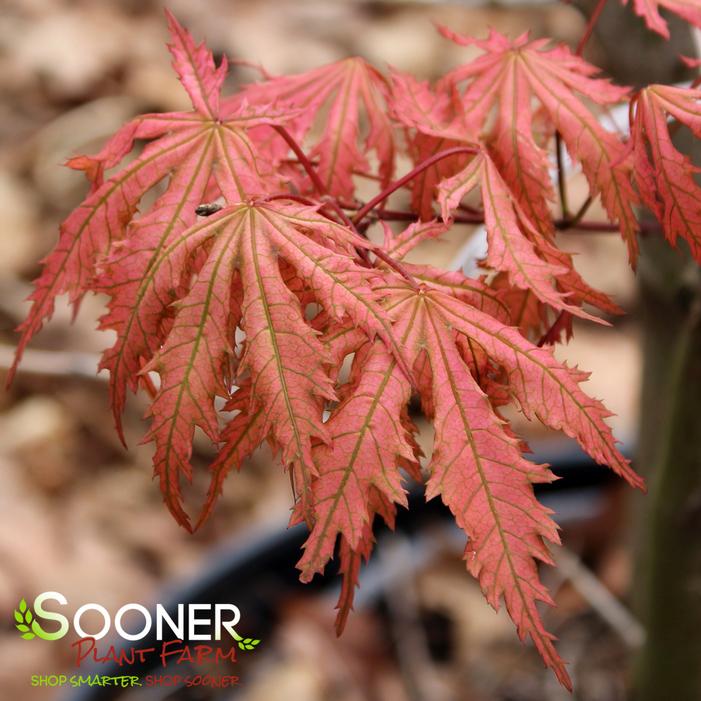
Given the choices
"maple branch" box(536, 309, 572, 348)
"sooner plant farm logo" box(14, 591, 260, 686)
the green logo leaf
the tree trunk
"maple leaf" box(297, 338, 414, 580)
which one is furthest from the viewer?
"sooner plant farm logo" box(14, 591, 260, 686)

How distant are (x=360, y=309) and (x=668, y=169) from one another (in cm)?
20

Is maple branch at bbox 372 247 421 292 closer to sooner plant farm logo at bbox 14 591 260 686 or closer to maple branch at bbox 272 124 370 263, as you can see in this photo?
maple branch at bbox 272 124 370 263

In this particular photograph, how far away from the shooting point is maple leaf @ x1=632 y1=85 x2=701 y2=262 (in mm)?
468

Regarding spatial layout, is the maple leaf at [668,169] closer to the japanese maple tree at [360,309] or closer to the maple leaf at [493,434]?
the japanese maple tree at [360,309]

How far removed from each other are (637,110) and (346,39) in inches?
79.1

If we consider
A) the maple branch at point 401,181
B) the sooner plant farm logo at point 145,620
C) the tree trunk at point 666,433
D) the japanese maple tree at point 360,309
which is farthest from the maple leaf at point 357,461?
the sooner plant farm logo at point 145,620

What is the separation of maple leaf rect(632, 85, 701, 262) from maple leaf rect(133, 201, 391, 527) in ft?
0.55

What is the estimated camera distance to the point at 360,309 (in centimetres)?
41

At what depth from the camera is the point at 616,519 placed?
1.42m

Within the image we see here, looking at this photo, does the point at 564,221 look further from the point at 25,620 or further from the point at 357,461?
the point at 25,620

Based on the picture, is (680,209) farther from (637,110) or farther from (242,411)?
(242,411)

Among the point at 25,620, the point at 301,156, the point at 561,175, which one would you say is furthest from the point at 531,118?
the point at 25,620

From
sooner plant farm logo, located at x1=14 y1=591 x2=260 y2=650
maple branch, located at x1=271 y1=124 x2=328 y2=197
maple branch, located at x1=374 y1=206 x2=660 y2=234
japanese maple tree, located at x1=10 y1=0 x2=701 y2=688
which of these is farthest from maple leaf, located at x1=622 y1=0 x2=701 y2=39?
sooner plant farm logo, located at x1=14 y1=591 x2=260 y2=650

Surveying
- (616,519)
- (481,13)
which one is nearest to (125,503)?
(616,519)
